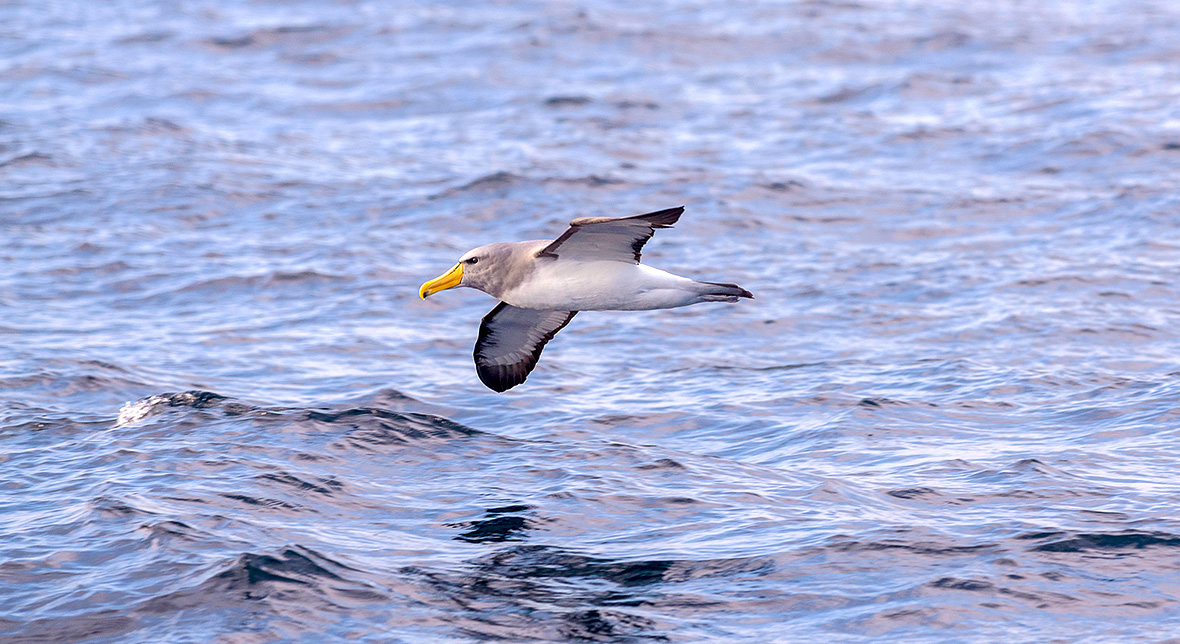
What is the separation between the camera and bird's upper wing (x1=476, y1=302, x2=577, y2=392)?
14.3m

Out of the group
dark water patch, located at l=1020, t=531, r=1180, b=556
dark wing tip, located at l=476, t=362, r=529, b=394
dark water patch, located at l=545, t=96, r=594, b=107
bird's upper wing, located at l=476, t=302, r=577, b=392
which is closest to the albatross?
bird's upper wing, located at l=476, t=302, r=577, b=392

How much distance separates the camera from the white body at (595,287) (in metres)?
12.4

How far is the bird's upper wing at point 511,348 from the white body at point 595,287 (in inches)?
65.7

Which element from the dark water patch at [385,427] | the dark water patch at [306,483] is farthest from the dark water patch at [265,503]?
the dark water patch at [385,427]

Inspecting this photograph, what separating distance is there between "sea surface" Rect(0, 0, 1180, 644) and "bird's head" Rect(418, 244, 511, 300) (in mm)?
2255

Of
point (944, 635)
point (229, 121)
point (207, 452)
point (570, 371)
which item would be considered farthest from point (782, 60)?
point (944, 635)

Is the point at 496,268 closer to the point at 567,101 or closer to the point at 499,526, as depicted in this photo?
the point at 499,526

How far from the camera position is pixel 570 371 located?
1816 cm

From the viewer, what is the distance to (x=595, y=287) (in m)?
12.5

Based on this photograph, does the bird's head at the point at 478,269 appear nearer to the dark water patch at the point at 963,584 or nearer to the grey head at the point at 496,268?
the grey head at the point at 496,268

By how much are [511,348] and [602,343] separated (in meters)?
5.06

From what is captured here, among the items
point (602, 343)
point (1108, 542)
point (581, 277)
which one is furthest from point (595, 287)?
point (602, 343)

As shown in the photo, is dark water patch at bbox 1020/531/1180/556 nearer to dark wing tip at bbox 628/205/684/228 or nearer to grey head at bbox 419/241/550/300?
dark wing tip at bbox 628/205/684/228

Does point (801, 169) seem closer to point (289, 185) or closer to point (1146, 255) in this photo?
point (1146, 255)
